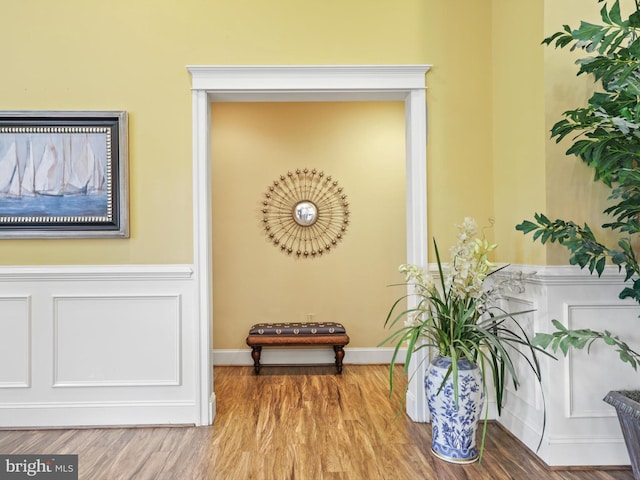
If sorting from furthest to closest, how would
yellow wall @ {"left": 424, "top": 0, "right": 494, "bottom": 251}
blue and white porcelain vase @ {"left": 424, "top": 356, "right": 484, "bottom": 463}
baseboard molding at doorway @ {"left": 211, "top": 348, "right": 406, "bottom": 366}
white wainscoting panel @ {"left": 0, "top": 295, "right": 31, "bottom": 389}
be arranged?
baseboard molding at doorway @ {"left": 211, "top": 348, "right": 406, "bottom": 366}, yellow wall @ {"left": 424, "top": 0, "right": 494, "bottom": 251}, white wainscoting panel @ {"left": 0, "top": 295, "right": 31, "bottom": 389}, blue and white porcelain vase @ {"left": 424, "top": 356, "right": 484, "bottom": 463}

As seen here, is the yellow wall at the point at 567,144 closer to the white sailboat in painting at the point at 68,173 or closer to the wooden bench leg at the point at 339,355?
the wooden bench leg at the point at 339,355

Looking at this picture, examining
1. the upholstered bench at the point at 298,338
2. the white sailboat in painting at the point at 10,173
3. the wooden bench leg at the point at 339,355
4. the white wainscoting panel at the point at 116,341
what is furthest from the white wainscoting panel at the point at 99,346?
the wooden bench leg at the point at 339,355

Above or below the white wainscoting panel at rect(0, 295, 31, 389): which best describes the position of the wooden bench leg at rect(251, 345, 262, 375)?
below

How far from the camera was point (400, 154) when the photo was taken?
493cm

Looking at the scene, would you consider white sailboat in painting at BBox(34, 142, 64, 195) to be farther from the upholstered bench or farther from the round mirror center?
the round mirror center

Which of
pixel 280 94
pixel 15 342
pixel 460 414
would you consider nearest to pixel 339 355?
pixel 460 414

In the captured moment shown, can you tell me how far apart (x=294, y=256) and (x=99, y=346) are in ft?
7.23

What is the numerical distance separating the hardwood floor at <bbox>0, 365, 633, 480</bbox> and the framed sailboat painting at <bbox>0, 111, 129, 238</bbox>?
4.06 feet

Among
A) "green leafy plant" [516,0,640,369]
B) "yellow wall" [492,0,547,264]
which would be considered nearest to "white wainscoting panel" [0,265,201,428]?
"yellow wall" [492,0,547,264]

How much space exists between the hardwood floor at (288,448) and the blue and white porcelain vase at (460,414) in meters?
0.06

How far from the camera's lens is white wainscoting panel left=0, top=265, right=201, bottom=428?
2.96m

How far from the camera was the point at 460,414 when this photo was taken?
2.42 m

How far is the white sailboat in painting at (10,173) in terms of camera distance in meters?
2.98

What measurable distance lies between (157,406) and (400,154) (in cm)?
331
